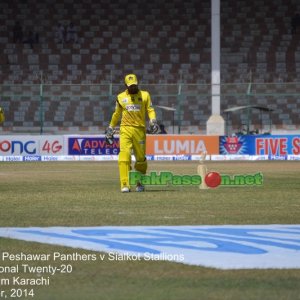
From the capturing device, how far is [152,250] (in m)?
11.0

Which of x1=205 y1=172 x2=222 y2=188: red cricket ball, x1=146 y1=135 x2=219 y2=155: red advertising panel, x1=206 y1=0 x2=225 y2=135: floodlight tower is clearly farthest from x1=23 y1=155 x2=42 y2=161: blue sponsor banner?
x1=205 y1=172 x2=222 y2=188: red cricket ball

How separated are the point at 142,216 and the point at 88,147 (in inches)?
1014

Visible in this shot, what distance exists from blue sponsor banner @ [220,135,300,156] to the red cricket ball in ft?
63.6

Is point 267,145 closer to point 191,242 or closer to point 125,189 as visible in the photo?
point 125,189

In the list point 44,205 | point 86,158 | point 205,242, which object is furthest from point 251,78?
point 205,242

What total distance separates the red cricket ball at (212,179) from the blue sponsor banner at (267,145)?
63.6 feet

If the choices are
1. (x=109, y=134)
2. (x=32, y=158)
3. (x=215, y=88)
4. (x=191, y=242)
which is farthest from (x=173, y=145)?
(x=191, y=242)

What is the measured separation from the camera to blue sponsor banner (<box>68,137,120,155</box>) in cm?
4038

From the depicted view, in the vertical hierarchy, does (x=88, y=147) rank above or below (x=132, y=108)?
below

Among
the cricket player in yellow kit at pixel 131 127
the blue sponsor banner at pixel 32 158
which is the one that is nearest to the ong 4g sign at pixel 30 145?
the blue sponsor banner at pixel 32 158

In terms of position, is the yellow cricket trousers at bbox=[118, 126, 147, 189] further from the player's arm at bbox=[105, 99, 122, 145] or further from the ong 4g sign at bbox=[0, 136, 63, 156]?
the ong 4g sign at bbox=[0, 136, 63, 156]

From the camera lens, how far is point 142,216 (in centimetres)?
1487

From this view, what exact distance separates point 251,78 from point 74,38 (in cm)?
917

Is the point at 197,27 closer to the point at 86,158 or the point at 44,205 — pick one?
the point at 86,158
